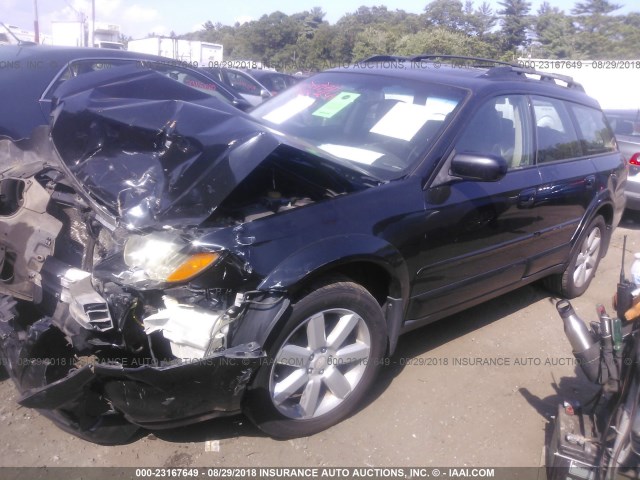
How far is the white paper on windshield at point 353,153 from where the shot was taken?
328cm

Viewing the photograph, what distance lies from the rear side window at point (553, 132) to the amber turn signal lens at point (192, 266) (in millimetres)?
2601

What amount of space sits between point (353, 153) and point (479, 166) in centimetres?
76

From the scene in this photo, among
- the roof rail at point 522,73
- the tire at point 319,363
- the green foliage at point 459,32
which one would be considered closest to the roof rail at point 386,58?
the roof rail at point 522,73

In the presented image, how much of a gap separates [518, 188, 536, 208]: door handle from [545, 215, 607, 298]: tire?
3.61 feet

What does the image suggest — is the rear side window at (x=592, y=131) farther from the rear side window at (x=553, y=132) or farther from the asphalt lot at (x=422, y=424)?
the asphalt lot at (x=422, y=424)

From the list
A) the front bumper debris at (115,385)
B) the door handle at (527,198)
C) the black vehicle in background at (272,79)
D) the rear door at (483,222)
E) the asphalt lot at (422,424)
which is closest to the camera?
the front bumper debris at (115,385)

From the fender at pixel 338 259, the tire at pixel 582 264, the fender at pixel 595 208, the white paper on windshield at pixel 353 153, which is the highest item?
the white paper on windshield at pixel 353 153

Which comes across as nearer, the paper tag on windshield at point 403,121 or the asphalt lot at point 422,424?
the asphalt lot at point 422,424

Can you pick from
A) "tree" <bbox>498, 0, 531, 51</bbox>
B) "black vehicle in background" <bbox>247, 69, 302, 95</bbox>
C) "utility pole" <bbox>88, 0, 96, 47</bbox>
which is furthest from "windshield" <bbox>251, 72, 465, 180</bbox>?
"tree" <bbox>498, 0, 531, 51</bbox>

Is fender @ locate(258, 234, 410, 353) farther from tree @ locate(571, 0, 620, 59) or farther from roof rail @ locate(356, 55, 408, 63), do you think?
tree @ locate(571, 0, 620, 59)

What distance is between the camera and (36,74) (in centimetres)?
500

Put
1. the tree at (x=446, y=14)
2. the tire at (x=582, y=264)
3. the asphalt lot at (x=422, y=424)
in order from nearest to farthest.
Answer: the asphalt lot at (x=422, y=424) → the tire at (x=582, y=264) → the tree at (x=446, y=14)

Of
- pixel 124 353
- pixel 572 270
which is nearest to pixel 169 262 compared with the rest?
pixel 124 353

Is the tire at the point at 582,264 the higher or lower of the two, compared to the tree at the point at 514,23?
lower
